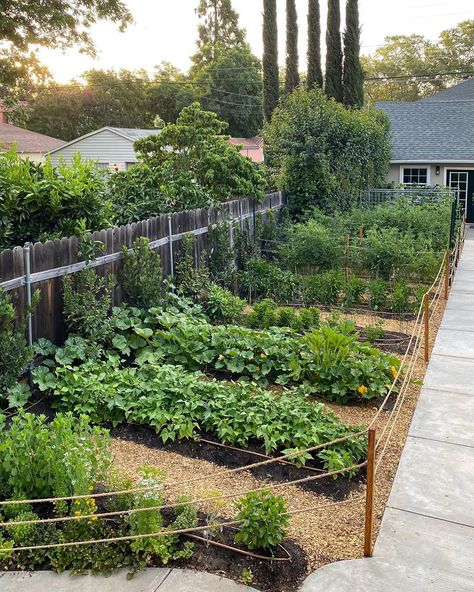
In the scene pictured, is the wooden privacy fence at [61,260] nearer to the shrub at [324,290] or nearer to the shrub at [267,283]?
the shrub at [267,283]

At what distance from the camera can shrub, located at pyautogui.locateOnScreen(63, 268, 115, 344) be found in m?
6.62

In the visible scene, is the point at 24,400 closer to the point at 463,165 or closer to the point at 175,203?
the point at 175,203

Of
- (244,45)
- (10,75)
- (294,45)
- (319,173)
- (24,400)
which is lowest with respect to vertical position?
(24,400)

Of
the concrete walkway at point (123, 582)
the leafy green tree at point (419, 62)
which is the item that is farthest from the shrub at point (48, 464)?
the leafy green tree at point (419, 62)

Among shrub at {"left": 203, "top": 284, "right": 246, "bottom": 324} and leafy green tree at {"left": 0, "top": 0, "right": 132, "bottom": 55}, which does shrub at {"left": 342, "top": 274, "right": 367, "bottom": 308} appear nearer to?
shrub at {"left": 203, "top": 284, "right": 246, "bottom": 324}

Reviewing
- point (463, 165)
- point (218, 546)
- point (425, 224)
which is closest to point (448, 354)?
point (218, 546)

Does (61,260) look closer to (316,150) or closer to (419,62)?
(316,150)

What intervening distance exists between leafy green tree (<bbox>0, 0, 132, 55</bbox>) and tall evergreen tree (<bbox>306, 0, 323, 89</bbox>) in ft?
24.2

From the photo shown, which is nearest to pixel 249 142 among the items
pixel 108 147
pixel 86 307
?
pixel 108 147

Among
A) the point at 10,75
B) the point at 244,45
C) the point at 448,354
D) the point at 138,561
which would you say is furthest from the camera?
the point at 244,45

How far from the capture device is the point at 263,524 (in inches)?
142

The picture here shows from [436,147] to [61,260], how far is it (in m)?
20.6

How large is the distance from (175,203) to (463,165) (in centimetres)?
1631

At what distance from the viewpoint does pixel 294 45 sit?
26.1m
